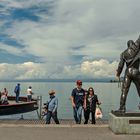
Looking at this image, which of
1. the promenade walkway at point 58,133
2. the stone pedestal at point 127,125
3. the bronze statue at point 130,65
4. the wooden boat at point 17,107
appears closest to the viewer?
the promenade walkway at point 58,133

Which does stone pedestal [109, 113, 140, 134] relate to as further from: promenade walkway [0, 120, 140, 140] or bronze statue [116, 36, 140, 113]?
bronze statue [116, 36, 140, 113]

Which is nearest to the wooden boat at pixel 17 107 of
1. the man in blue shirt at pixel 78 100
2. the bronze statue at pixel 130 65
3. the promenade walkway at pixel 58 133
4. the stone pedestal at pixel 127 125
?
the man in blue shirt at pixel 78 100

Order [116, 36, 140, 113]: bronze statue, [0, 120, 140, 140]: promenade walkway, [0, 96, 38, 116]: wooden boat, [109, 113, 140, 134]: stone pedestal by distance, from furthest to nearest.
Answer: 1. [0, 96, 38, 116]: wooden boat
2. [116, 36, 140, 113]: bronze statue
3. [109, 113, 140, 134]: stone pedestal
4. [0, 120, 140, 140]: promenade walkway

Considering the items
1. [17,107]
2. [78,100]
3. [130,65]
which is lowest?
[17,107]

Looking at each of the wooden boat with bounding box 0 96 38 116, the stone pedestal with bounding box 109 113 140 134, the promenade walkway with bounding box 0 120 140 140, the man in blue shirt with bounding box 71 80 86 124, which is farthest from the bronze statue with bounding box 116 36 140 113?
the wooden boat with bounding box 0 96 38 116

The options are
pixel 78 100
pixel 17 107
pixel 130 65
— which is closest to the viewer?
pixel 130 65

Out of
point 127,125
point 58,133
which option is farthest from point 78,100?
point 127,125

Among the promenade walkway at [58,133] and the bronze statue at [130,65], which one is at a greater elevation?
the bronze statue at [130,65]

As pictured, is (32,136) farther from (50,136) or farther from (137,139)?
(137,139)

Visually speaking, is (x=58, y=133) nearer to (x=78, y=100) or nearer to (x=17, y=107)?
(x=78, y=100)

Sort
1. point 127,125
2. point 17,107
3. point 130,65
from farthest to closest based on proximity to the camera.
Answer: point 17,107 → point 130,65 → point 127,125

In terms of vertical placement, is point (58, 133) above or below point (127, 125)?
below

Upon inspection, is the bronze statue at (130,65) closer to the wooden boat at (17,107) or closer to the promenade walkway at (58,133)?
the promenade walkway at (58,133)

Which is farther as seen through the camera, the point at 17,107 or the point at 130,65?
the point at 17,107
